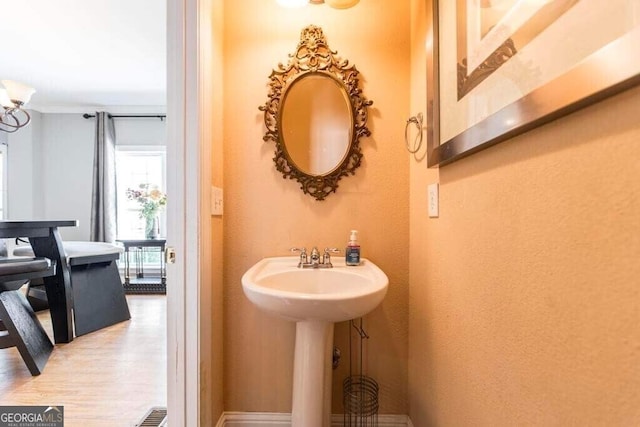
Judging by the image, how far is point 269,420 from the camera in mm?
1399

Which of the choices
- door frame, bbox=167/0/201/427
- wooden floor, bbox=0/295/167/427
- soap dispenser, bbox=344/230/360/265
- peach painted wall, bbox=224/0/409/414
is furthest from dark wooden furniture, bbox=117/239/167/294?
soap dispenser, bbox=344/230/360/265

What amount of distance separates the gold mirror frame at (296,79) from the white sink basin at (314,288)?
37 centimetres

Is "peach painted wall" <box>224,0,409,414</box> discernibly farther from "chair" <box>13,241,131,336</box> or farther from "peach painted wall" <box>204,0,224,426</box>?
"chair" <box>13,241,131,336</box>

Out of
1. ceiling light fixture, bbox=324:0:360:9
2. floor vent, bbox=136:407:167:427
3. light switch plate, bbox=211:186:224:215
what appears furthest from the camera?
floor vent, bbox=136:407:167:427

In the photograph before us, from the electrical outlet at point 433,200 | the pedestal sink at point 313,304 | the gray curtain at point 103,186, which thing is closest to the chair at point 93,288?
the gray curtain at point 103,186

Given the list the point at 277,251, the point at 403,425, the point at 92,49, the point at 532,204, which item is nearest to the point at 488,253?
the point at 532,204

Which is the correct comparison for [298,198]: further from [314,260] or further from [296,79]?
[296,79]

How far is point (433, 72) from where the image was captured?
103 centimetres

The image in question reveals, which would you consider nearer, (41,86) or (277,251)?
(277,251)

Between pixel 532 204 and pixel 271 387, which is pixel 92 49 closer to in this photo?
pixel 271 387

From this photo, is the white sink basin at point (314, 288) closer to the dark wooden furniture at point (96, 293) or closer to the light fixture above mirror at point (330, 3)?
the light fixture above mirror at point (330, 3)

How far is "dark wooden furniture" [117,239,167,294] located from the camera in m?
3.85

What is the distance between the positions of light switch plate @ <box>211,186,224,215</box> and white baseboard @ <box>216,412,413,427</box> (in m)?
0.95

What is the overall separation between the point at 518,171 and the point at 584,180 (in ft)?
0.54
